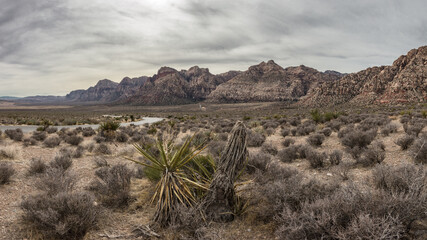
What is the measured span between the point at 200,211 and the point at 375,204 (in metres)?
2.90

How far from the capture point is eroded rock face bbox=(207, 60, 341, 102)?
14050 centimetres

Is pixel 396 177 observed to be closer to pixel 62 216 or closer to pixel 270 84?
pixel 62 216

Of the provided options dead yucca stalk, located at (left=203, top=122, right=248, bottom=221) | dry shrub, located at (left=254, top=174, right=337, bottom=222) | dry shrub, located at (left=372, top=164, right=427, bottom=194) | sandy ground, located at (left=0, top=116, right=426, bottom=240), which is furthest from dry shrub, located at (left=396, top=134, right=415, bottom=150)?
dead yucca stalk, located at (left=203, top=122, right=248, bottom=221)

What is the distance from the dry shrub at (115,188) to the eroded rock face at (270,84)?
132m

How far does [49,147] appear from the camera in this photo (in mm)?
13086

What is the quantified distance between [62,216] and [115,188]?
1735 millimetres

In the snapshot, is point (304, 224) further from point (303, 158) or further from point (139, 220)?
point (303, 158)

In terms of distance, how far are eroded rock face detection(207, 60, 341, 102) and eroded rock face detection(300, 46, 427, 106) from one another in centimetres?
5676

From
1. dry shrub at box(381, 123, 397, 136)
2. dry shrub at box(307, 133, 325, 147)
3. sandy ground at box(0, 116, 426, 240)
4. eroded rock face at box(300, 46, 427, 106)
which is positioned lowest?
sandy ground at box(0, 116, 426, 240)

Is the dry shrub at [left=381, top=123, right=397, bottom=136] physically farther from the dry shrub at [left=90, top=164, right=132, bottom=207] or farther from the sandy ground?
the dry shrub at [left=90, top=164, right=132, bottom=207]

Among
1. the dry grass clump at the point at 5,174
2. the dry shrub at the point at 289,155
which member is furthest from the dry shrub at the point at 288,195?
the dry grass clump at the point at 5,174

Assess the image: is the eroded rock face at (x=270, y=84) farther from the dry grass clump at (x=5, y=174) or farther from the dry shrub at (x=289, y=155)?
the dry grass clump at (x=5, y=174)

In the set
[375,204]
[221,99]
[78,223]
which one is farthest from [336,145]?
[221,99]

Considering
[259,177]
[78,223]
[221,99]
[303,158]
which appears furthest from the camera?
[221,99]
